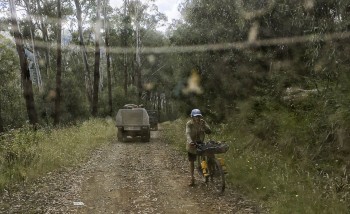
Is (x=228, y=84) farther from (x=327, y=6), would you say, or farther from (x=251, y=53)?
(x=327, y=6)

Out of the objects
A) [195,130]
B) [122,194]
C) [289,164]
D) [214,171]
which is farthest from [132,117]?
[289,164]

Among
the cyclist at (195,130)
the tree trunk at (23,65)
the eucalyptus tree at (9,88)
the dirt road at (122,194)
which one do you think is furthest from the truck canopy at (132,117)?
the eucalyptus tree at (9,88)

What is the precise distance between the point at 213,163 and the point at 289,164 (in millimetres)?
1839

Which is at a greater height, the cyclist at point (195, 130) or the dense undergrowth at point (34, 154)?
the cyclist at point (195, 130)

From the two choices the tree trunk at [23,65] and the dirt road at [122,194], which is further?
the tree trunk at [23,65]

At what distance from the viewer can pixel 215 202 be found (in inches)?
307

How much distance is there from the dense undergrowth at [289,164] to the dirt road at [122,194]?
2.01ft

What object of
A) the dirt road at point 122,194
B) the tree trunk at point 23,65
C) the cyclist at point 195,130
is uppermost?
the tree trunk at point 23,65

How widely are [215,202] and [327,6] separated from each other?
5300 millimetres

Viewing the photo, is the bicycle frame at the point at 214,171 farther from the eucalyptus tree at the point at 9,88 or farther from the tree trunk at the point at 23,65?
the eucalyptus tree at the point at 9,88

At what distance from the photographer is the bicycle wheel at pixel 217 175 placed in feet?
27.5

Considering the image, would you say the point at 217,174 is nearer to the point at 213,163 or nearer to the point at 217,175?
the point at 217,175

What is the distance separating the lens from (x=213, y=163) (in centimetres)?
898

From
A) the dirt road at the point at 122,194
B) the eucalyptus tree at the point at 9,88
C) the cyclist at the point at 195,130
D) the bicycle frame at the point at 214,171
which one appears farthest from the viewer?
the eucalyptus tree at the point at 9,88
